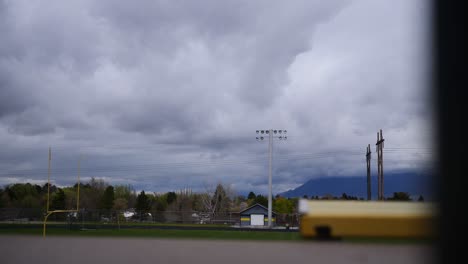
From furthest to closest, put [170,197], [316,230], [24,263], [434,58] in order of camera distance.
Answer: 1. [170,197]
2. [24,263]
3. [316,230]
4. [434,58]

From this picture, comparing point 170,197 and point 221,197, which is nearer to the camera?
point 221,197

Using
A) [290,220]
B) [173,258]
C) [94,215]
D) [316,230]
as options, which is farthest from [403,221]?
[94,215]

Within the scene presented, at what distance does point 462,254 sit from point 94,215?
123ft

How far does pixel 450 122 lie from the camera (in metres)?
1.62

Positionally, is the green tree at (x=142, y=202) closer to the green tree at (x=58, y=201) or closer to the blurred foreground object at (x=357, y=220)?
the green tree at (x=58, y=201)

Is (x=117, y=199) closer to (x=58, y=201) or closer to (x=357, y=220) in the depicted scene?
(x=58, y=201)

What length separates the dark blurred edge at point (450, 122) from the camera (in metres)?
1.59

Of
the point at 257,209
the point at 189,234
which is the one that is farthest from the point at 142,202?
the point at 189,234

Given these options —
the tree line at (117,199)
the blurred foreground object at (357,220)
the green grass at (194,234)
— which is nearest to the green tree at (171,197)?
the tree line at (117,199)

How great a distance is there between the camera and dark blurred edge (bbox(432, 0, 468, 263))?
159 centimetres

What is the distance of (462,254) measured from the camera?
161 cm

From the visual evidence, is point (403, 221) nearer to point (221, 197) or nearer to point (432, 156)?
point (432, 156)

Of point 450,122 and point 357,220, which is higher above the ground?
point 450,122

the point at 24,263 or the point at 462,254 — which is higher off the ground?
the point at 462,254
